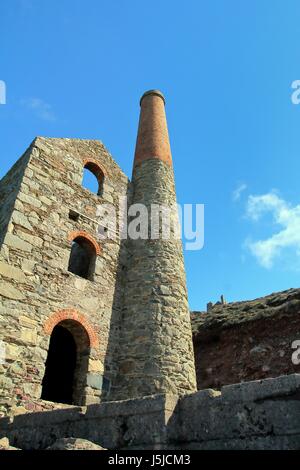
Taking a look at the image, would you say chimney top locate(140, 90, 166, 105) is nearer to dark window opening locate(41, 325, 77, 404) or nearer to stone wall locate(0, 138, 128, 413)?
stone wall locate(0, 138, 128, 413)

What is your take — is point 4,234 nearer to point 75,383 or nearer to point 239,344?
point 75,383

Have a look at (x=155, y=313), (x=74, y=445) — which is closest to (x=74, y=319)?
(x=155, y=313)

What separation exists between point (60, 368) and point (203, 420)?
248 inches

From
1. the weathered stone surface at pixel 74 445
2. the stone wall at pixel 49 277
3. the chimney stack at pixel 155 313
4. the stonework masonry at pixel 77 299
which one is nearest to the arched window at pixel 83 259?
the stonework masonry at pixel 77 299

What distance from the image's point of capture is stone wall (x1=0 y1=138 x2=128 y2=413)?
25.1 ft

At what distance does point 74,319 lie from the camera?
8953mm

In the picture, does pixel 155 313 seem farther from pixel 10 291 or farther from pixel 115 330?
pixel 10 291

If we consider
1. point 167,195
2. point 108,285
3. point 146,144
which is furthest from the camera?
point 146,144

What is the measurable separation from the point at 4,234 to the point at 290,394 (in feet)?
22.2

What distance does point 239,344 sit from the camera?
1402cm

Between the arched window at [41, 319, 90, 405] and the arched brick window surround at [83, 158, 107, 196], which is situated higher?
the arched brick window surround at [83, 158, 107, 196]

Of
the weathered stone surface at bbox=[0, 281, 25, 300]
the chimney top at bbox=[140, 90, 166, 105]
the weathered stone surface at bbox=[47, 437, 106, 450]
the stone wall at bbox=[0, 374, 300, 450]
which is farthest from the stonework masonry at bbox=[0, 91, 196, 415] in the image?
the chimney top at bbox=[140, 90, 166, 105]

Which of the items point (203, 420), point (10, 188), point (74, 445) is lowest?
point (74, 445)
